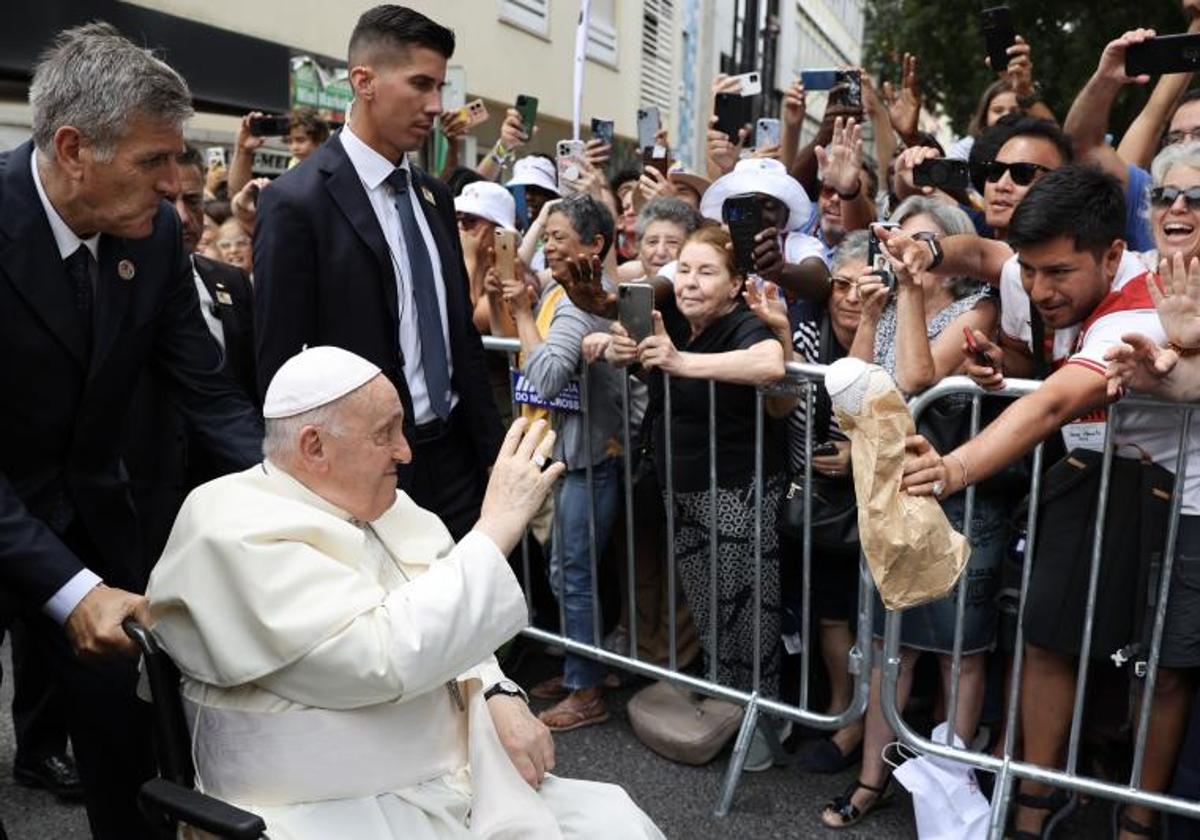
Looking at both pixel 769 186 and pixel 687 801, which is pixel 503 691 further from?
pixel 769 186

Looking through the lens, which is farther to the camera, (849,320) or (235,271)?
(235,271)

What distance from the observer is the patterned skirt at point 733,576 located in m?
3.58

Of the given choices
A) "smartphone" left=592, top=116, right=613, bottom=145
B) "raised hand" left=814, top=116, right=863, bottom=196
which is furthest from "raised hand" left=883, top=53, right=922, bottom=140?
"smartphone" left=592, top=116, right=613, bottom=145

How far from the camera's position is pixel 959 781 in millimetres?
3223

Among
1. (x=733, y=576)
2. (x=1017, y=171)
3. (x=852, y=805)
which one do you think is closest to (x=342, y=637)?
(x=733, y=576)

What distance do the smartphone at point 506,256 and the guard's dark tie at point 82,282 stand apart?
1626mm

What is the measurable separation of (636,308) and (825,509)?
876 millimetres

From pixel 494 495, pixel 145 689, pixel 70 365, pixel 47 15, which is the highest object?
pixel 47 15

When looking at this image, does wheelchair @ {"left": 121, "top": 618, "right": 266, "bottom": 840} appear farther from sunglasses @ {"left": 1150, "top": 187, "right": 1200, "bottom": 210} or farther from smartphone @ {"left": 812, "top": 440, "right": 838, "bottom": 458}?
sunglasses @ {"left": 1150, "top": 187, "right": 1200, "bottom": 210}

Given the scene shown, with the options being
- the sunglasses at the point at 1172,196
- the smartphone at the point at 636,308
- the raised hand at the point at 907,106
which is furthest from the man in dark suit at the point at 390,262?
the raised hand at the point at 907,106

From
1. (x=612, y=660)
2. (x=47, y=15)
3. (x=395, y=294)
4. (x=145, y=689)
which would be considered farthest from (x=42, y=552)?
(x=47, y=15)

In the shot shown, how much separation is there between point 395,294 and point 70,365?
37.4 inches

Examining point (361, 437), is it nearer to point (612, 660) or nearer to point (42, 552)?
point (42, 552)

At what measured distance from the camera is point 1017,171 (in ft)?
11.5
